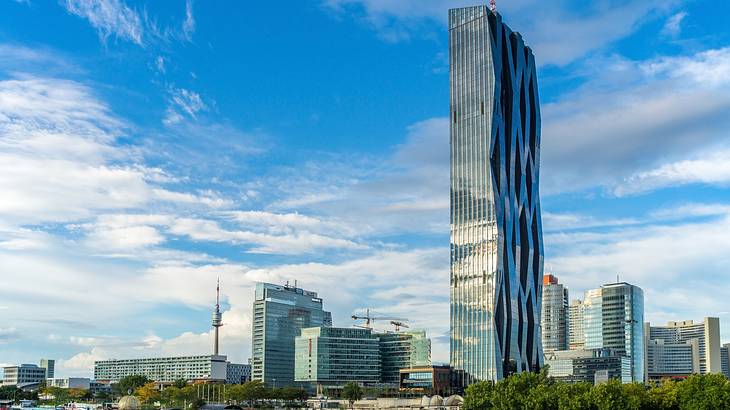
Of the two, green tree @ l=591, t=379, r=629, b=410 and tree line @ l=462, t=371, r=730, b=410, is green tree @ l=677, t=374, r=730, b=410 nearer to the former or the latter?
tree line @ l=462, t=371, r=730, b=410

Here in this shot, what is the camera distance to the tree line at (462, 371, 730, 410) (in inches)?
4008

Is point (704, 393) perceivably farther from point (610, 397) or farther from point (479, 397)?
point (479, 397)

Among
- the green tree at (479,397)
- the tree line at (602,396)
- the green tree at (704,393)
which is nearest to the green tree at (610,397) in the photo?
the tree line at (602,396)

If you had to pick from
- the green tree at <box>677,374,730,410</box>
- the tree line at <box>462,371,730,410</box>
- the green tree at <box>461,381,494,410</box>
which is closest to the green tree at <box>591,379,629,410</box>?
the tree line at <box>462,371,730,410</box>

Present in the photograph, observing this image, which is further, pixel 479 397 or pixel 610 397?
pixel 479 397

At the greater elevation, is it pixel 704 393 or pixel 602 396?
pixel 704 393

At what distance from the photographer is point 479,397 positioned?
120 metres

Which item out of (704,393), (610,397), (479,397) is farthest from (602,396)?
(479,397)

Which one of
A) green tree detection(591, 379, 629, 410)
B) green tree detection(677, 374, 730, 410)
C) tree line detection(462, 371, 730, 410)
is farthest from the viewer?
tree line detection(462, 371, 730, 410)

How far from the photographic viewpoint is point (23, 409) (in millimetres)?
138125

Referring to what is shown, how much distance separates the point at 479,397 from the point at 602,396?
22038 mm

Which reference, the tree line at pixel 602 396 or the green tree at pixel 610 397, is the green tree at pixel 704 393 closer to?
the tree line at pixel 602 396

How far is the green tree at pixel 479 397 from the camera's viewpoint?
389ft

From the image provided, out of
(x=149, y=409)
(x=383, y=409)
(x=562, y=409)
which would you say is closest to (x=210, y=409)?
(x=562, y=409)
